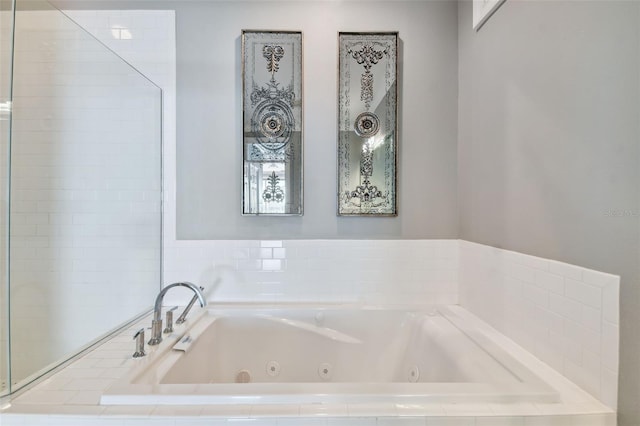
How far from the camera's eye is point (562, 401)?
90 cm

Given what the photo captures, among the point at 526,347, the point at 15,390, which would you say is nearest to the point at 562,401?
the point at 526,347

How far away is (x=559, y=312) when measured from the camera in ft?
3.52

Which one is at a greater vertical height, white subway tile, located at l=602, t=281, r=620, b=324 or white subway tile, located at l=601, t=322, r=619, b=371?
white subway tile, located at l=602, t=281, r=620, b=324

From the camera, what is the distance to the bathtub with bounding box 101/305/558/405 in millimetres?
911

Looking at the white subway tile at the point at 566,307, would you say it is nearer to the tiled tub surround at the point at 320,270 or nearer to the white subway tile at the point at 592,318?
the white subway tile at the point at 592,318

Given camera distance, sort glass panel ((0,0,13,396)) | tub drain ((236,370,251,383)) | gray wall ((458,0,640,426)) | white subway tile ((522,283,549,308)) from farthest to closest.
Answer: tub drain ((236,370,251,383)) < glass panel ((0,0,13,396)) < white subway tile ((522,283,549,308)) < gray wall ((458,0,640,426))

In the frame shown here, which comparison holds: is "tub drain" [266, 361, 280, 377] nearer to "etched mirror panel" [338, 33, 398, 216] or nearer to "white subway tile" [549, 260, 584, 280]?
"etched mirror panel" [338, 33, 398, 216]

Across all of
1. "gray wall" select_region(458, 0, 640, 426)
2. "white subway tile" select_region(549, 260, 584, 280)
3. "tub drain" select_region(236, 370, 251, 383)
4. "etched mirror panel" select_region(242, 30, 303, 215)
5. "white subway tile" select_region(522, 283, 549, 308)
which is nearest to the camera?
"gray wall" select_region(458, 0, 640, 426)

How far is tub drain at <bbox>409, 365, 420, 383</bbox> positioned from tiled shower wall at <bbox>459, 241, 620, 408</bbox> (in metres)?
→ 0.45

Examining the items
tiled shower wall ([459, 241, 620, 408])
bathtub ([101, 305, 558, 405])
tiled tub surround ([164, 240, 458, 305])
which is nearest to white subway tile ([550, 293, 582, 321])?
tiled shower wall ([459, 241, 620, 408])

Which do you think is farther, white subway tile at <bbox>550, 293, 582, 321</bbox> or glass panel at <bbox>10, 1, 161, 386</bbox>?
glass panel at <bbox>10, 1, 161, 386</bbox>

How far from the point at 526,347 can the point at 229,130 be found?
1913mm

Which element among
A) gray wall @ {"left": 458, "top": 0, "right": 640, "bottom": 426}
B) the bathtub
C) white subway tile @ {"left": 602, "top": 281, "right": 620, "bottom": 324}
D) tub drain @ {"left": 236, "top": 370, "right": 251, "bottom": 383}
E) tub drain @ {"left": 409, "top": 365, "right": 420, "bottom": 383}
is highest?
gray wall @ {"left": 458, "top": 0, "right": 640, "bottom": 426}

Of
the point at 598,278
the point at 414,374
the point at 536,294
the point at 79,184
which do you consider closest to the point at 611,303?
the point at 598,278
